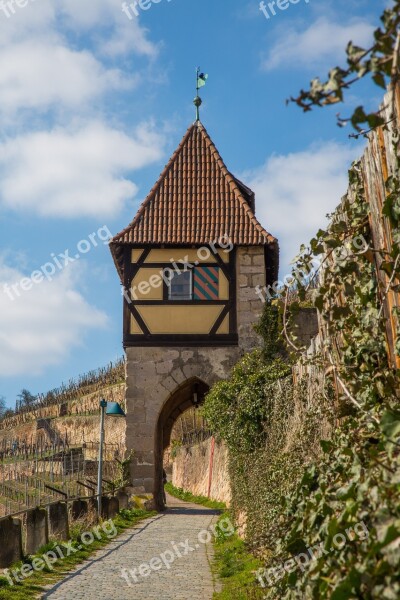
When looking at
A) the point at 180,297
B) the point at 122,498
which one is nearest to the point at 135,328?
the point at 180,297

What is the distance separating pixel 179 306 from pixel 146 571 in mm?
9131

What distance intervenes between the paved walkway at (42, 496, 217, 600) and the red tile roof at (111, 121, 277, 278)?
710 cm

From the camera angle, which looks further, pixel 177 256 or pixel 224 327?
pixel 177 256

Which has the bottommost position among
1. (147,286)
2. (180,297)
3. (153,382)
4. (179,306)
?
(153,382)

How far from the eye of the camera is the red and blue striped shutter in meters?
16.9

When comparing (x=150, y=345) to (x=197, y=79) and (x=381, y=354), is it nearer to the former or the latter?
(x=197, y=79)

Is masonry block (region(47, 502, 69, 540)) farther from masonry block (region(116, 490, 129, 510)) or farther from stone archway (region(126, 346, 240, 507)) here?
stone archway (region(126, 346, 240, 507))

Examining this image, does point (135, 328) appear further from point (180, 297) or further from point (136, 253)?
point (136, 253)

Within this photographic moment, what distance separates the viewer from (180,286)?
1689cm

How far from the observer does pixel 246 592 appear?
6.06 metres

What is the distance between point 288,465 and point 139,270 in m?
11.1

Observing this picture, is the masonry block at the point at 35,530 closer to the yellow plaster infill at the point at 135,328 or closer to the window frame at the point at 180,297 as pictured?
the yellow plaster infill at the point at 135,328

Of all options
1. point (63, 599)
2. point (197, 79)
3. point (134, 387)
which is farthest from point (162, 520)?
point (197, 79)

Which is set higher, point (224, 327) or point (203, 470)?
point (224, 327)
